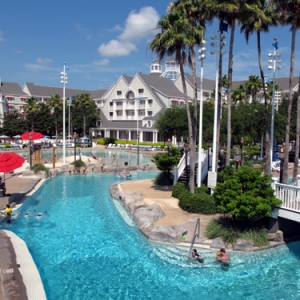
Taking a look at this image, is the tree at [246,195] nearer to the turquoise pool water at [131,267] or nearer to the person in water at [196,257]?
the turquoise pool water at [131,267]

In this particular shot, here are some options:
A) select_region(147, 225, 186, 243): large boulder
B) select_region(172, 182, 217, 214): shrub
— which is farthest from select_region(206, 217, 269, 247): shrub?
select_region(172, 182, 217, 214): shrub

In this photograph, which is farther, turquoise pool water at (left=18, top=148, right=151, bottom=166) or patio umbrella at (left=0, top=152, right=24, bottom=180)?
turquoise pool water at (left=18, top=148, right=151, bottom=166)

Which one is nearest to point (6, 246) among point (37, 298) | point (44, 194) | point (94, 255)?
point (94, 255)

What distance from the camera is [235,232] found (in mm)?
14461

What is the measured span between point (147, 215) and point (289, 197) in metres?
6.87

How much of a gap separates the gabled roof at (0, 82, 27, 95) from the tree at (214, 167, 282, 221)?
7975 centimetres

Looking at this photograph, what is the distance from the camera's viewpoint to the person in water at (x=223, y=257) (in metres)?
12.7

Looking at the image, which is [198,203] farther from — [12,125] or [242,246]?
[12,125]

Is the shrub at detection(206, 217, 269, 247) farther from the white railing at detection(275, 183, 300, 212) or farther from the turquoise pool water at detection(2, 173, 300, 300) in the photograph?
the white railing at detection(275, 183, 300, 212)

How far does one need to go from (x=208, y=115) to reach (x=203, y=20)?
23.8 meters

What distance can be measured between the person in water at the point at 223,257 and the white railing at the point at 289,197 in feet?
11.1

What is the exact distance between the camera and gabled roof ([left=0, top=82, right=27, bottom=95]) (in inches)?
3324

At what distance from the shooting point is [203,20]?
19391mm

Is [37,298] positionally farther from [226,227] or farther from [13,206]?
[13,206]
